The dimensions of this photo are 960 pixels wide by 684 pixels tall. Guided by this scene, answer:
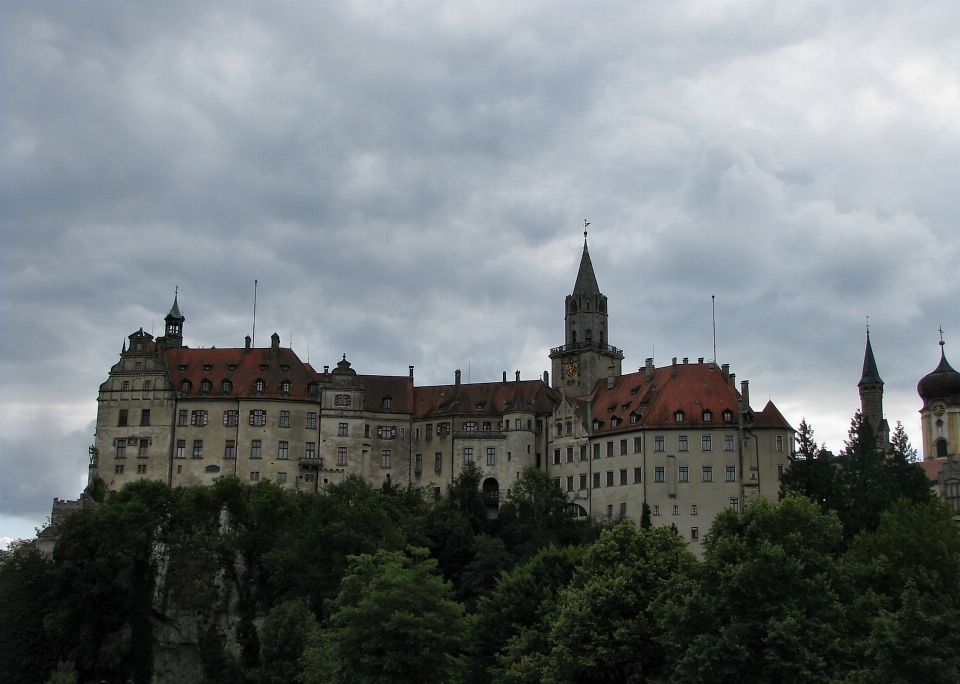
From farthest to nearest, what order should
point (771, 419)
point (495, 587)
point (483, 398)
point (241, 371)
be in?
point (483, 398)
point (241, 371)
point (771, 419)
point (495, 587)

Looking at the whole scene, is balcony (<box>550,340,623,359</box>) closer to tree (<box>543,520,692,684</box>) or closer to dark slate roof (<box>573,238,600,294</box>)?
dark slate roof (<box>573,238,600,294</box>)

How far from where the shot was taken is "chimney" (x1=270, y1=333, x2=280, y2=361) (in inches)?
4309

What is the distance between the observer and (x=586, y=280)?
11775 cm

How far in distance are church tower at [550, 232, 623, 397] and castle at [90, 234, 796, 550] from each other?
17.2 inches

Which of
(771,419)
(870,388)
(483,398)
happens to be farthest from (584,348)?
(870,388)

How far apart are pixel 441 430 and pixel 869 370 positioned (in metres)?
68.1

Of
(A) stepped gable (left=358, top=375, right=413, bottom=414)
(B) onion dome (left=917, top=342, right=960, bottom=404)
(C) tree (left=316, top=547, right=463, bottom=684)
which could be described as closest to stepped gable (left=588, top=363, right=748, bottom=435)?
(A) stepped gable (left=358, top=375, right=413, bottom=414)

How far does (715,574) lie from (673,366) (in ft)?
180

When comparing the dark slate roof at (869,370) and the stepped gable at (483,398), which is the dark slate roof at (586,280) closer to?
the stepped gable at (483,398)

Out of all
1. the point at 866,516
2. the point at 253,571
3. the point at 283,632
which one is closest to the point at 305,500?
the point at 253,571

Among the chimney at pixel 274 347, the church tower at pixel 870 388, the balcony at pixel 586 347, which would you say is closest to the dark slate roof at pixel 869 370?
the church tower at pixel 870 388

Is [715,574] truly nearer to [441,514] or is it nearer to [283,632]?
[283,632]

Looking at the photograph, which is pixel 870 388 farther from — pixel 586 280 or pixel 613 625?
pixel 613 625

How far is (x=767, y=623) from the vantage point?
47.9 m
